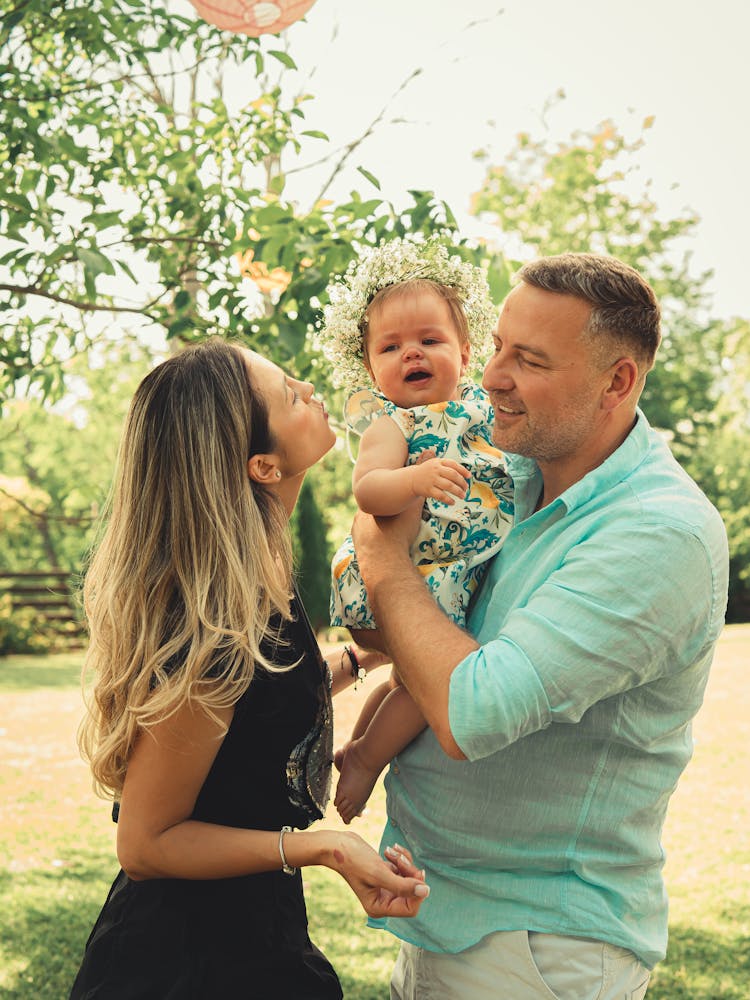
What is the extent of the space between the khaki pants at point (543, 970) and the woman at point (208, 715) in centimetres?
28

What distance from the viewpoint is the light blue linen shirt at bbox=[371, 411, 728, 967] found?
6.06ft

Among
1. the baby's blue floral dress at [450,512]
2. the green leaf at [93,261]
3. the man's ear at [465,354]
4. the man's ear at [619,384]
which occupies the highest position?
the green leaf at [93,261]

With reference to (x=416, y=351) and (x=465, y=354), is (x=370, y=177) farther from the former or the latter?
(x=416, y=351)

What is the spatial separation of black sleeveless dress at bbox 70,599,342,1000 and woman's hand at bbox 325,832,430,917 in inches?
10.2

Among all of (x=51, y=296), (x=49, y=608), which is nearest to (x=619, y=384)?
(x=51, y=296)

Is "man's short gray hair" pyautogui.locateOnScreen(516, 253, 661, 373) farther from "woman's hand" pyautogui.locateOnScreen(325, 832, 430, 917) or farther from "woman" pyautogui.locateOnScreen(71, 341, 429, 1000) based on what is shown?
"woman's hand" pyautogui.locateOnScreen(325, 832, 430, 917)

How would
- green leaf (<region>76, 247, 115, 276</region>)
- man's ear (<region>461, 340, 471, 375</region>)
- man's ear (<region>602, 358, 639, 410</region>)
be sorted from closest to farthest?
man's ear (<region>602, 358, 639, 410</region>) < man's ear (<region>461, 340, 471, 375</region>) < green leaf (<region>76, 247, 115, 276</region>)

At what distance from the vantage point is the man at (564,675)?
186cm

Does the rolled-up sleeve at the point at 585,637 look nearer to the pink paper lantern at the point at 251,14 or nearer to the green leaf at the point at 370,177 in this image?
the green leaf at the point at 370,177

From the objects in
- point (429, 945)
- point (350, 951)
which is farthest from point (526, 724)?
point (350, 951)

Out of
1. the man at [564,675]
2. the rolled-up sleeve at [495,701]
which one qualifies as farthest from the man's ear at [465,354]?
the rolled-up sleeve at [495,701]

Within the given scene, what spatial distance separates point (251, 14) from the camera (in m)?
4.04

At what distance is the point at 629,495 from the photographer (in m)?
2.04

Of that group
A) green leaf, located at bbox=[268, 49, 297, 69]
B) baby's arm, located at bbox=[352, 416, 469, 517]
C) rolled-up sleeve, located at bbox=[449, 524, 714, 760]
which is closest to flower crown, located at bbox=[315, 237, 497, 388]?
baby's arm, located at bbox=[352, 416, 469, 517]
